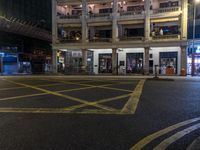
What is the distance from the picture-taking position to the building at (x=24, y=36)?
4309cm

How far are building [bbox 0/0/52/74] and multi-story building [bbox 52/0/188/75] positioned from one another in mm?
7829

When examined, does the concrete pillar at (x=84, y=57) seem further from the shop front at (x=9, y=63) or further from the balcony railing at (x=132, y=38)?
the shop front at (x=9, y=63)

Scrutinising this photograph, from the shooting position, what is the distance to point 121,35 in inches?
1496

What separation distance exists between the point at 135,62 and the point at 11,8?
24.9m

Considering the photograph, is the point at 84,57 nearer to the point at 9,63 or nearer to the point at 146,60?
the point at 146,60

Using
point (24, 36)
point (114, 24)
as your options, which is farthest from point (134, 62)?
point (24, 36)

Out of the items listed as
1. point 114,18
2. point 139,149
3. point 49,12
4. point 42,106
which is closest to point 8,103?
point 42,106

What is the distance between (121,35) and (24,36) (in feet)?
68.2

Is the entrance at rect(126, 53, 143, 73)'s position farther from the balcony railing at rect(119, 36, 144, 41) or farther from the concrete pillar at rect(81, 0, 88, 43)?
the concrete pillar at rect(81, 0, 88, 43)

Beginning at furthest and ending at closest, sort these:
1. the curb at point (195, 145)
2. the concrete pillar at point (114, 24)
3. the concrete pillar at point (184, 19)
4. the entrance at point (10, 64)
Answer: the entrance at point (10, 64) → the concrete pillar at point (114, 24) → the concrete pillar at point (184, 19) → the curb at point (195, 145)

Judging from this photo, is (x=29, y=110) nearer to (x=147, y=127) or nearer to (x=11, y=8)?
(x=147, y=127)

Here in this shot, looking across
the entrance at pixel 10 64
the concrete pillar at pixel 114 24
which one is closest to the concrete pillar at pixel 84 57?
the concrete pillar at pixel 114 24

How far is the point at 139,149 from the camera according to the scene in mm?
3963

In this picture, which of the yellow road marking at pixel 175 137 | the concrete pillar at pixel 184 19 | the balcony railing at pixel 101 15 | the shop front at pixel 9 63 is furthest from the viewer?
the shop front at pixel 9 63
